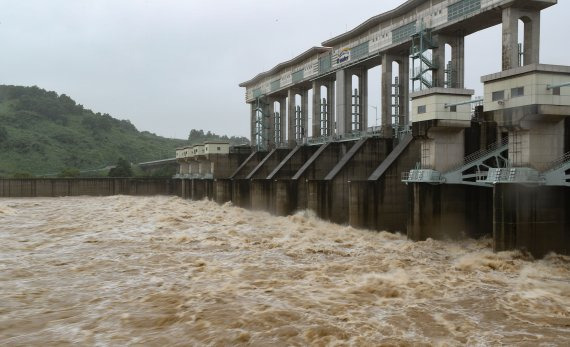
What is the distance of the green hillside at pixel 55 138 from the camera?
7162 centimetres

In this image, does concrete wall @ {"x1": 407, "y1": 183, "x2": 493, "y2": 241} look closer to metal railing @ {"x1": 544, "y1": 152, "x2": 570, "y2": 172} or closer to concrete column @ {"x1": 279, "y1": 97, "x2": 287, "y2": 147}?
metal railing @ {"x1": 544, "y1": 152, "x2": 570, "y2": 172}

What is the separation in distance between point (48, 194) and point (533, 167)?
4315cm

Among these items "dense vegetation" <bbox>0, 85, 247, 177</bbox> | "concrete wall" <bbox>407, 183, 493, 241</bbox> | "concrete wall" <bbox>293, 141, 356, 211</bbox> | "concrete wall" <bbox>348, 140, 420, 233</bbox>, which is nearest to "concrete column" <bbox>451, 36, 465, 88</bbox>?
"concrete wall" <bbox>348, 140, 420, 233</bbox>

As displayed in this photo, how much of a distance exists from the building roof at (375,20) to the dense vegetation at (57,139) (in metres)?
41.2

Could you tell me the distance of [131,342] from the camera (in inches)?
297

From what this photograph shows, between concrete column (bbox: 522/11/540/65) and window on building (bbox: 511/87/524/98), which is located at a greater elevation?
concrete column (bbox: 522/11/540/65)

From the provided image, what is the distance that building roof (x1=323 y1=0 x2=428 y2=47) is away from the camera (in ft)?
75.9

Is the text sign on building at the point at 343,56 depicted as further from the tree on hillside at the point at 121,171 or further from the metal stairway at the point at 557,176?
the tree on hillside at the point at 121,171

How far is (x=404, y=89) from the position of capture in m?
25.7

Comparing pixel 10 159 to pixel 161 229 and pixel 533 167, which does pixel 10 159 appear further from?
pixel 533 167

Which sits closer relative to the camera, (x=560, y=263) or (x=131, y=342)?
(x=131, y=342)

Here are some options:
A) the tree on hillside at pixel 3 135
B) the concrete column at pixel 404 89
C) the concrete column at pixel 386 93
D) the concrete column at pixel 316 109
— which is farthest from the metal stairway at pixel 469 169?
the tree on hillside at pixel 3 135

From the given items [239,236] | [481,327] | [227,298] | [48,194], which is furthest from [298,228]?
[48,194]

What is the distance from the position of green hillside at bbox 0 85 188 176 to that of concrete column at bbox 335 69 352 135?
5028cm
